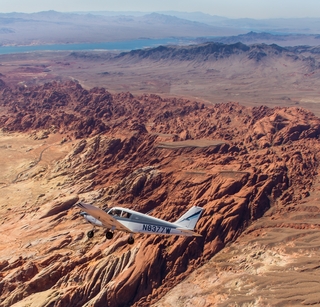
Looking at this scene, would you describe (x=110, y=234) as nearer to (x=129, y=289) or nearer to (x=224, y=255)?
(x=129, y=289)

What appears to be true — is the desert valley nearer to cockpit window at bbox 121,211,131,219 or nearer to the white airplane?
the white airplane

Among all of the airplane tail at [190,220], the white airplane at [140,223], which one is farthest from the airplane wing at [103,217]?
the airplane tail at [190,220]

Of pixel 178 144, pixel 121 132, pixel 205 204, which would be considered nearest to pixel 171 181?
pixel 205 204

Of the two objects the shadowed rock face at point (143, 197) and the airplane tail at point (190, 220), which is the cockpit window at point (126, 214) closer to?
the airplane tail at point (190, 220)

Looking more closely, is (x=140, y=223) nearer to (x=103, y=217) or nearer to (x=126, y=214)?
(x=126, y=214)

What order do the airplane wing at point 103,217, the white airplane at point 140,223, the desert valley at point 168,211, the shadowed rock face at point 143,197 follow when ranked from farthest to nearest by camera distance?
the shadowed rock face at point 143,197 < the desert valley at point 168,211 < the white airplane at point 140,223 < the airplane wing at point 103,217

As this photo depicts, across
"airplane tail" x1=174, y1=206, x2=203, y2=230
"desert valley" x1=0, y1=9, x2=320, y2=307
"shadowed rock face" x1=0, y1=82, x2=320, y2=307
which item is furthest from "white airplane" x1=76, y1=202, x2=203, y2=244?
"shadowed rock face" x1=0, y1=82, x2=320, y2=307
